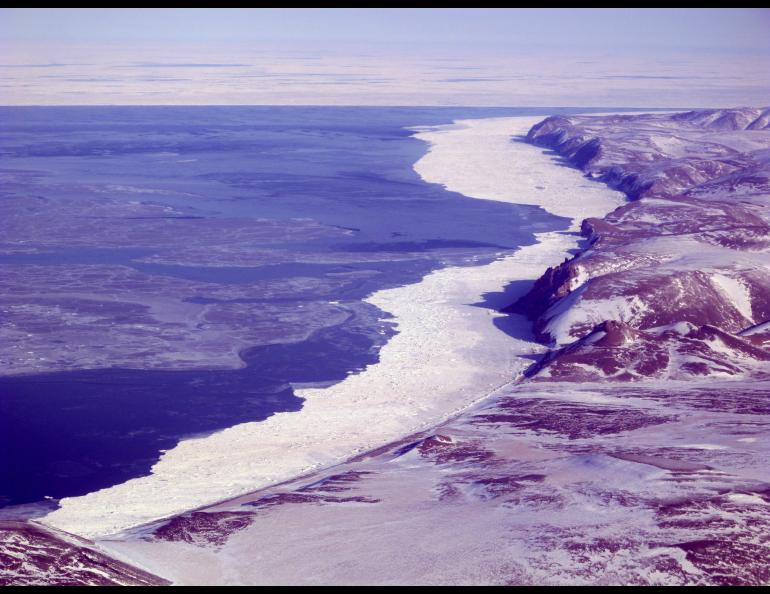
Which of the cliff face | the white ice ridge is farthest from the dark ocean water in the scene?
the cliff face

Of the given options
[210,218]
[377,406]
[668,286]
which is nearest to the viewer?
[377,406]

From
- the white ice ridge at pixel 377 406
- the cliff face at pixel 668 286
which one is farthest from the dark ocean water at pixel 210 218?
the cliff face at pixel 668 286

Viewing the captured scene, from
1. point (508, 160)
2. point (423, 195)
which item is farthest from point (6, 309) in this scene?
point (508, 160)

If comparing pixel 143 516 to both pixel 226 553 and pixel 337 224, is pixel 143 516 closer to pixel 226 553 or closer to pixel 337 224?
pixel 226 553

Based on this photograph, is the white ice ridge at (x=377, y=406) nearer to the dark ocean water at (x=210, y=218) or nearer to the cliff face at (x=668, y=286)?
the dark ocean water at (x=210, y=218)

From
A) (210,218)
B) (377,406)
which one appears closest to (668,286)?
(377,406)

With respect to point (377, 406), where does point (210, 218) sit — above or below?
above

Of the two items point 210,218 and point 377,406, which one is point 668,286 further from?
point 210,218
